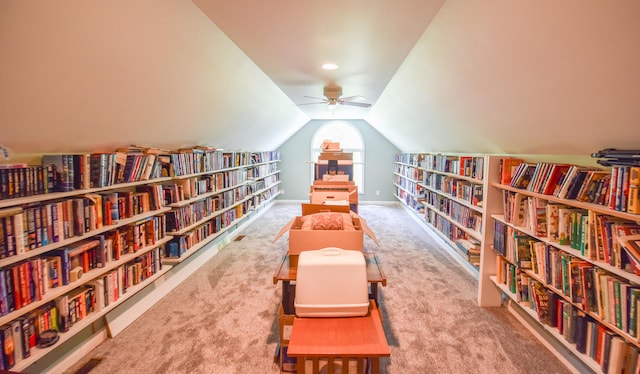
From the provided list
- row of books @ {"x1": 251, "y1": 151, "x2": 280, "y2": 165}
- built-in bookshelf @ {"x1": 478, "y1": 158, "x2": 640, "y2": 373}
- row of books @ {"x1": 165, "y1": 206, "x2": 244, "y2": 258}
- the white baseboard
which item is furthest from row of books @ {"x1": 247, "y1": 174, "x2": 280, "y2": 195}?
built-in bookshelf @ {"x1": 478, "y1": 158, "x2": 640, "y2": 373}

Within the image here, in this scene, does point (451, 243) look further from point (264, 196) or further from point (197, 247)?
point (264, 196)

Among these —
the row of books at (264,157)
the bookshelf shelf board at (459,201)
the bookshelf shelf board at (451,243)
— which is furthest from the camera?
the row of books at (264,157)

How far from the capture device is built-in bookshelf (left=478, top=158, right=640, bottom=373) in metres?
1.59

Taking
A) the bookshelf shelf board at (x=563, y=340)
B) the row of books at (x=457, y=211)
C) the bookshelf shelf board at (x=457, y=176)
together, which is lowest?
the bookshelf shelf board at (x=563, y=340)

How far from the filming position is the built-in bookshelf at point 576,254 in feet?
5.23

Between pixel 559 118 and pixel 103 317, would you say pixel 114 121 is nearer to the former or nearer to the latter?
pixel 103 317

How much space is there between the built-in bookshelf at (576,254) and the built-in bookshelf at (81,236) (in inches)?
126

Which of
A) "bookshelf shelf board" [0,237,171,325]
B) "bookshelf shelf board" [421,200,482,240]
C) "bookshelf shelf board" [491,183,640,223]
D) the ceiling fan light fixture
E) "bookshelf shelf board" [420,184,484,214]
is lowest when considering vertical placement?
"bookshelf shelf board" [0,237,171,325]

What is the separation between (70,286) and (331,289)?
177cm

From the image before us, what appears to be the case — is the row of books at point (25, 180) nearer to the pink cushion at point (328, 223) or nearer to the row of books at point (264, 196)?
the pink cushion at point (328, 223)

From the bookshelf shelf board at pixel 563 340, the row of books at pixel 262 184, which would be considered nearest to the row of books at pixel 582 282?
the bookshelf shelf board at pixel 563 340

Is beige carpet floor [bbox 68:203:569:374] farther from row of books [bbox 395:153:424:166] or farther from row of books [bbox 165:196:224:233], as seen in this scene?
row of books [bbox 395:153:424:166]

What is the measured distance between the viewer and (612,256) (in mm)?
1668

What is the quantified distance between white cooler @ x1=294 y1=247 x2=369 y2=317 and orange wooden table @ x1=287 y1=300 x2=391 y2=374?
0.05 metres
